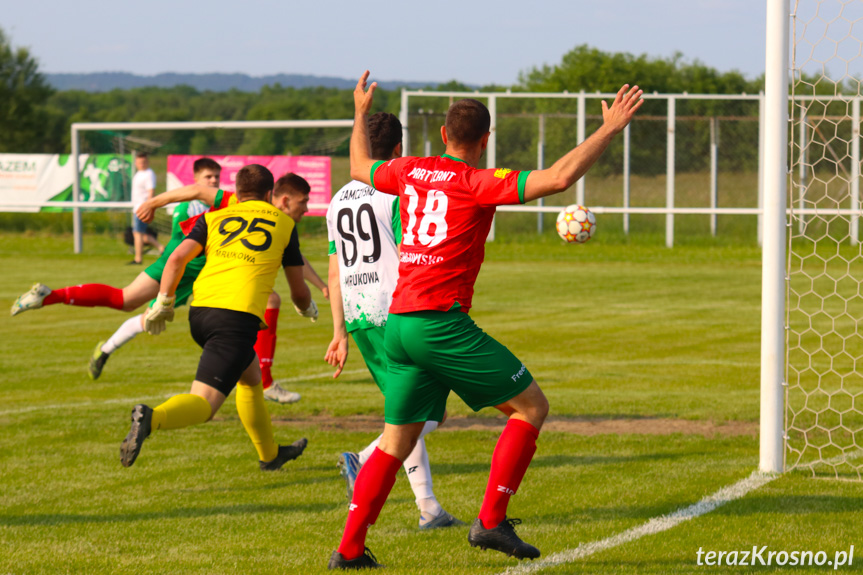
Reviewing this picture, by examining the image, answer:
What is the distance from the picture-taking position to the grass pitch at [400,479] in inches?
190

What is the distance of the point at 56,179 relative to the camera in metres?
26.0

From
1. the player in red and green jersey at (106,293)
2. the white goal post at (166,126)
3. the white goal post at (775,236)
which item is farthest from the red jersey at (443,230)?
the white goal post at (166,126)

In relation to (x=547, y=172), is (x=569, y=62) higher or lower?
higher

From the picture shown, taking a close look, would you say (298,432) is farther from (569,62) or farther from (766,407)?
(569,62)

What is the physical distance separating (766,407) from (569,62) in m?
38.6

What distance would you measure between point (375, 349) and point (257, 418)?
4.48 ft

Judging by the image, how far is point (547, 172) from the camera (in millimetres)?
3982

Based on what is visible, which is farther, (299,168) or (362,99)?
(299,168)

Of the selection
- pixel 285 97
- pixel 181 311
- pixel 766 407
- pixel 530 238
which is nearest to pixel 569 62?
pixel 530 238

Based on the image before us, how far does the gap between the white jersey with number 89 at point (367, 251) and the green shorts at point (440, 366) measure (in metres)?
0.89

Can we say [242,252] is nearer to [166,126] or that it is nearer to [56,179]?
[166,126]

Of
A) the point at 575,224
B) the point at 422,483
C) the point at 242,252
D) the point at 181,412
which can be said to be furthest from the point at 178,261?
the point at 575,224

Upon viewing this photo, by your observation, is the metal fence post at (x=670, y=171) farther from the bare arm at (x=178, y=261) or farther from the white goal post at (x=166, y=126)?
the bare arm at (x=178, y=261)

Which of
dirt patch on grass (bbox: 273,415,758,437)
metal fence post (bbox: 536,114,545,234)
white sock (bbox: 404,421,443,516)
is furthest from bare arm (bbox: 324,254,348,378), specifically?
metal fence post (bbox: 536,114,545,234)
